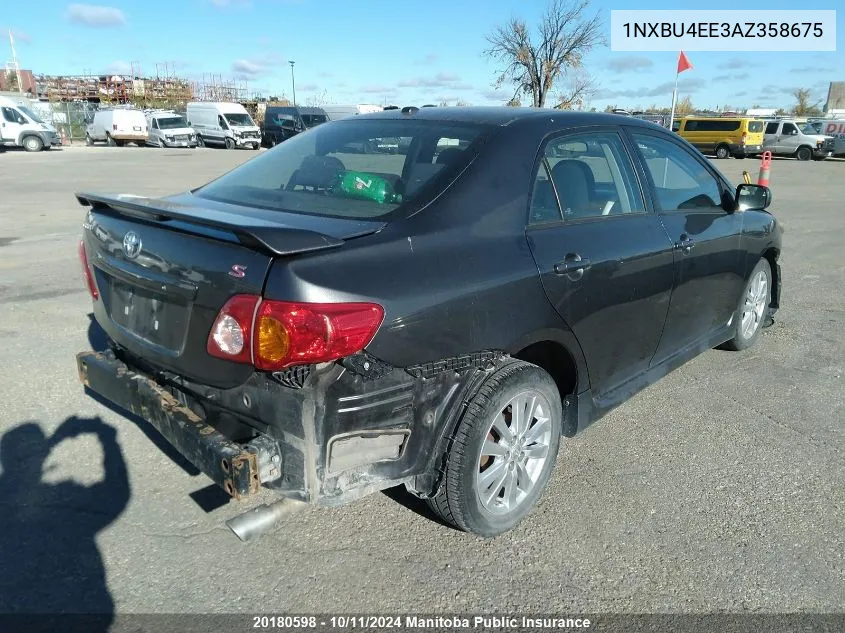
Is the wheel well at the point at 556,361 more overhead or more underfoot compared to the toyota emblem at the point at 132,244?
more underfoot

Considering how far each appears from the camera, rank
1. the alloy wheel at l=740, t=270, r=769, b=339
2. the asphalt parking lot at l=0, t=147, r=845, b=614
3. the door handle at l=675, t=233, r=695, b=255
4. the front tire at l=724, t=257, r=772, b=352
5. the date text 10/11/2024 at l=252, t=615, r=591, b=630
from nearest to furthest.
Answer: the date text 10/11/2024 at l=252, t=615, r=591, b=630 → the asphalt parking lot at l=0, t=147, r=845, b=614 → the door handle at l=675, t=233, r=695, b=255 → the front tire at l=724, t=257, r=772, b=352 → the alloy wheel at l=740, t=270, r=769, b=339

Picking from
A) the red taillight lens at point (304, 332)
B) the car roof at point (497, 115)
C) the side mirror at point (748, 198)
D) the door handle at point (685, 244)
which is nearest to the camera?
the red taillight lens at point (304, 332)

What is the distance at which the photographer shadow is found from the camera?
2402mm

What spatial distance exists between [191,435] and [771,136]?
37.5 meters

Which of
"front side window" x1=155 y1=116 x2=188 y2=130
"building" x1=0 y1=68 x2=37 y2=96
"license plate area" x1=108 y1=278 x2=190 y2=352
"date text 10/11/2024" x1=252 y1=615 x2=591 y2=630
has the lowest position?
"date text 10/11/2024" x1=252 y1=615 x2=591 y2=630

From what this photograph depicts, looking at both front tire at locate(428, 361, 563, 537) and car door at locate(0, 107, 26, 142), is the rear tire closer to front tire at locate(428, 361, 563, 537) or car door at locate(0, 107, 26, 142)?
car door at locate(0, 107, 26, 142)

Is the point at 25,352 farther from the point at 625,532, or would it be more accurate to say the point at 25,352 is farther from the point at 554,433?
the point at 625,532

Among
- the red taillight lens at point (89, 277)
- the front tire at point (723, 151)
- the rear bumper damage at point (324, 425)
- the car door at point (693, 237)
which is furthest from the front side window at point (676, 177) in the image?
the front tire at point (723, 151)

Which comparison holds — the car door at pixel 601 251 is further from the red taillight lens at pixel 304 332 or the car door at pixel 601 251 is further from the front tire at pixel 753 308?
the front tire at pixel 753 308

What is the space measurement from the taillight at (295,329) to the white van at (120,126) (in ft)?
133

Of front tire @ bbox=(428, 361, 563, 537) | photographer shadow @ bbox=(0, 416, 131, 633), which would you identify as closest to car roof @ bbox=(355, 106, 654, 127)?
front tire @ bbox=(428, 361, 563, 537)

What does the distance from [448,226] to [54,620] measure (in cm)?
199

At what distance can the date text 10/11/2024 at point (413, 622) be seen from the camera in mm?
2363

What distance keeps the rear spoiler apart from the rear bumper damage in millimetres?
396
